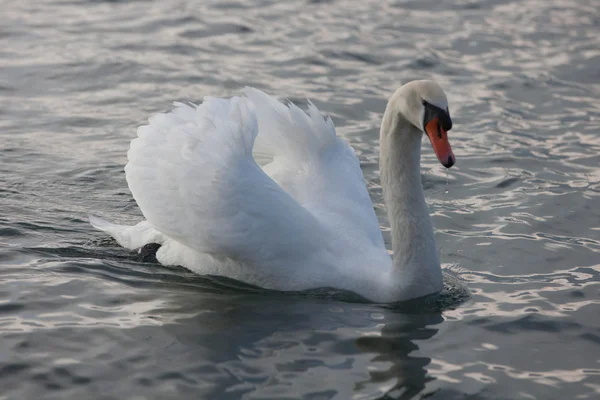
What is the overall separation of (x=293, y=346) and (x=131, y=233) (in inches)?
91.4

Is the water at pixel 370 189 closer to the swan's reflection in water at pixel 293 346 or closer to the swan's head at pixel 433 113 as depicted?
the swan's reflection in water at pixel 293 346

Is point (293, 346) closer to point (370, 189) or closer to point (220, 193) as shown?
point (220, 193)

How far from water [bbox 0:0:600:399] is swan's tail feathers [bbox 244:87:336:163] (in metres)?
1.28

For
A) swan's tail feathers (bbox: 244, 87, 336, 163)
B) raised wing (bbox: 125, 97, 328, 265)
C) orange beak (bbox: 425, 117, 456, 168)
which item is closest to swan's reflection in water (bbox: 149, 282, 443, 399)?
raised wing (bbox: 125, 97, 328, 265)

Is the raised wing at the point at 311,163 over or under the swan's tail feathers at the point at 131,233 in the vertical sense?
over

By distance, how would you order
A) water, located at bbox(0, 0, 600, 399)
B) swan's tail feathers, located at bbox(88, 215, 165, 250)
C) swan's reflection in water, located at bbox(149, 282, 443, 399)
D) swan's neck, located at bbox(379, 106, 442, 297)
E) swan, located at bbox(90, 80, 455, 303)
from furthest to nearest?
swan's tail feathers, located at bbox(88, 215, 165, 250)
swan's neck, located at bbox(379, 106, 442, 297)
swan, located at bbox(90, 80, 455, 303)
water, located at bbox(0, 0, 600, 399)
swan's reflection in water, located at bbox(149, 282, 443, 399)

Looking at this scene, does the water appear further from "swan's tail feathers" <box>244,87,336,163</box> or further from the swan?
"swan's tail feathers" <box>244,87,336,163</box>

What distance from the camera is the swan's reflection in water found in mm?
6234

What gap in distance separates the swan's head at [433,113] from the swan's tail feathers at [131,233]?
8.09 feet

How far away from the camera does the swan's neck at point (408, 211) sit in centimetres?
740

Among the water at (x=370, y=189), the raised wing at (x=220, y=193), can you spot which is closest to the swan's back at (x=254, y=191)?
the raised wing at (x=220, y=193)

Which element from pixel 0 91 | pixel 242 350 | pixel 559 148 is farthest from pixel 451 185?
pixel 0 91

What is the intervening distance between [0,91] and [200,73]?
105 inches

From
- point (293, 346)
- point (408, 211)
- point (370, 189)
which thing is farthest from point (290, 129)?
point (370, 189)
